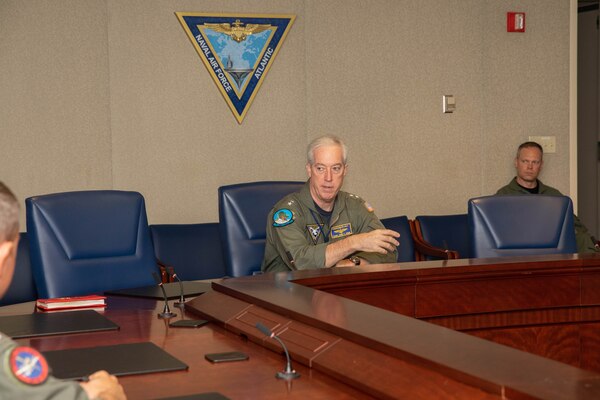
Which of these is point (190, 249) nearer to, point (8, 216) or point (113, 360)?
point (113, 360)

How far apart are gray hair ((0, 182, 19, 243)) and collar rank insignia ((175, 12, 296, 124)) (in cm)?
430

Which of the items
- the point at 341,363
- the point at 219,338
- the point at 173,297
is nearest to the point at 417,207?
the point at 173,297

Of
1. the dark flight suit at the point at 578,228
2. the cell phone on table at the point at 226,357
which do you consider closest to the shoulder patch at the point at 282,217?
the cell phone on table at the point at 226,357

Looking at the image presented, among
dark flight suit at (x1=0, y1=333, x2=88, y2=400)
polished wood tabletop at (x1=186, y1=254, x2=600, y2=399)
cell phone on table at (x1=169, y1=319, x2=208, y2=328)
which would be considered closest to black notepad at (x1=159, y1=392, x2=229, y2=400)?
polished wood tabletop at (x1=186, y1=254, x2=600, y2=399)

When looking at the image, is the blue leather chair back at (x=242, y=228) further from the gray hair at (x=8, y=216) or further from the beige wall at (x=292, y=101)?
the gray hair at (x=8, y=216)

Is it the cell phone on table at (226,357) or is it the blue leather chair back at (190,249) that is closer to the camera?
the cell phone on table at (226,357)

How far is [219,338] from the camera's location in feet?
8.21

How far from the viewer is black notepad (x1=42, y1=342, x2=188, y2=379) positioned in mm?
2082

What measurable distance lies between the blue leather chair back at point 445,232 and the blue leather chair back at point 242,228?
80.9 inches

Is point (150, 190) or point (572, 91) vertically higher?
point (572, 91)

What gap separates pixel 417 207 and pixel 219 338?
13.3 feet

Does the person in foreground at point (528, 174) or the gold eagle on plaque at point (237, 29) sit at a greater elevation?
the gold eagle on plaque at point (237, 29)

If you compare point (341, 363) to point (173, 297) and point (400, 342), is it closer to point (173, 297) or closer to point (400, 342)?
point (400, 342)

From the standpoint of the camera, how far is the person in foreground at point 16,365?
1456 mm
